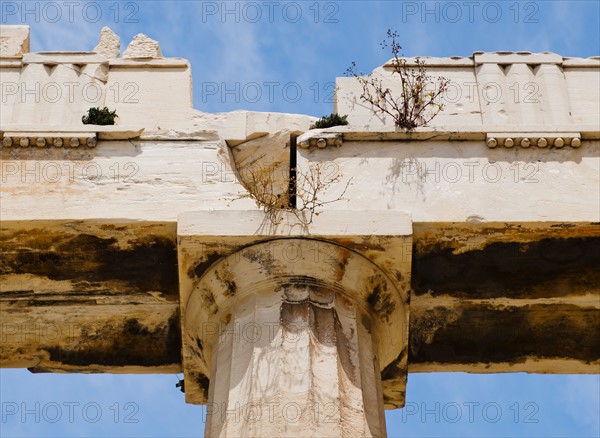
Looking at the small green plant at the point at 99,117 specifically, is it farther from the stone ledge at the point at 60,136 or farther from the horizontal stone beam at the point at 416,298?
the horizontal stone beam at the point at 416,298

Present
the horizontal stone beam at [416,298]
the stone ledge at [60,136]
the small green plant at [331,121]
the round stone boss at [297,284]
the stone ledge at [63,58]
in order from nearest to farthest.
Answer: the round stone boss at [297,284]
the horizontal stone beam at [416,298]
the stone ledge at [60,136]
the small green plant at [331,121]
the stone ledge at [63,58]

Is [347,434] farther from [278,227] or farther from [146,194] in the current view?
[146,194]

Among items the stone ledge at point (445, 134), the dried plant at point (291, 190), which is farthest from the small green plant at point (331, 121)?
the dried plant at point (291, 190)

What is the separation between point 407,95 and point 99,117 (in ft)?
9.28

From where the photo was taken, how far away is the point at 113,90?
12.3 meters

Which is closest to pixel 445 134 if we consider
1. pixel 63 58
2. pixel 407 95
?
pixel 407 95

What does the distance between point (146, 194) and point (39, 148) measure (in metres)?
1.14

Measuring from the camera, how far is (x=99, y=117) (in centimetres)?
1187

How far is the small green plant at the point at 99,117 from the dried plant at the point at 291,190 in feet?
4.24

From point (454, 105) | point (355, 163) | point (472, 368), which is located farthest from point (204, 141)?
point (472, 368)

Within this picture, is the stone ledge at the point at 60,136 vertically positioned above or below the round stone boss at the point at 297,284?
above

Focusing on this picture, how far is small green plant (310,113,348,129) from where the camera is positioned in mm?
11836

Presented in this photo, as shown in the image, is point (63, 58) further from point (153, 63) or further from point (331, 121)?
point (331, 121)

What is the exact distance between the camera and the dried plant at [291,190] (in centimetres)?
1081
